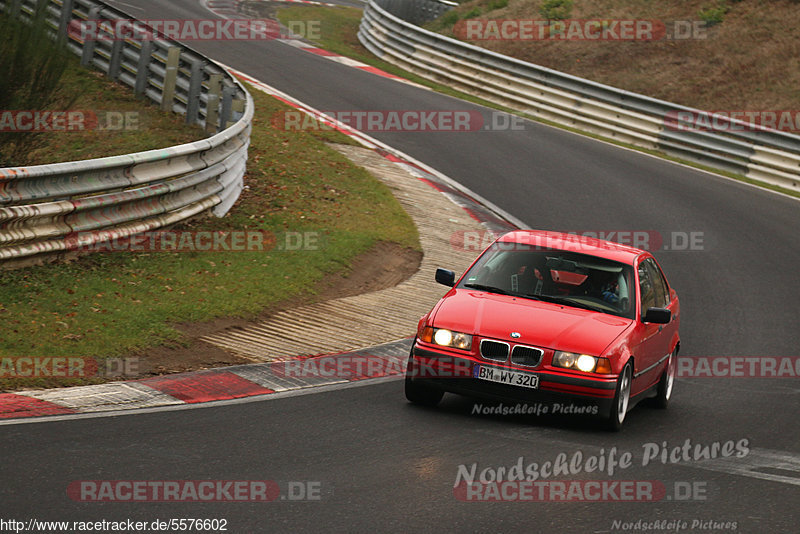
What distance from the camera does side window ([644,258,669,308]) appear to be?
10.1 meters

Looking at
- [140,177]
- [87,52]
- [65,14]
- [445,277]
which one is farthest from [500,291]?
[65,14]

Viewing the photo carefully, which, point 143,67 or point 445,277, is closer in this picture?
point 445,277

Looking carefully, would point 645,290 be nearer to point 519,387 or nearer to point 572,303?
point 572,303

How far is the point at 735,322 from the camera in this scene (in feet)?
44.5

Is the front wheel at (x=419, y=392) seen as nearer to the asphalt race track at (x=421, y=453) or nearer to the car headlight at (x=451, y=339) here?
the asphalt race track at (x=421, y=453)

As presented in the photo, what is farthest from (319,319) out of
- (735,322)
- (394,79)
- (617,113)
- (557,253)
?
(394,79)

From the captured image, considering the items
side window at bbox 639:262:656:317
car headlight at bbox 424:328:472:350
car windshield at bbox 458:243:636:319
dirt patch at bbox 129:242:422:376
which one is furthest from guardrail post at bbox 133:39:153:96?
car headlight at bbox 424:328:472:350

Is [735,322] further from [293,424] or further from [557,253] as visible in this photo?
[293,424]

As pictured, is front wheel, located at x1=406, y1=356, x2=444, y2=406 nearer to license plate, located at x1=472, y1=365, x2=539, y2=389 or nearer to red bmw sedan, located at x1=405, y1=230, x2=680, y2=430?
red bmw sedan, located at x1=405, y1=230, x2=680, y2=430

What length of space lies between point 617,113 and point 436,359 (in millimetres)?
18507

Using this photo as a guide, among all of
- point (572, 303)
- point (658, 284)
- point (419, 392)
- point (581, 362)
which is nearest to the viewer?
point (581, 362)

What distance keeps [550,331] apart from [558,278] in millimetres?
1072

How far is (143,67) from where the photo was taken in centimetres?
1973

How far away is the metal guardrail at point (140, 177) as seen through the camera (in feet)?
34.5
